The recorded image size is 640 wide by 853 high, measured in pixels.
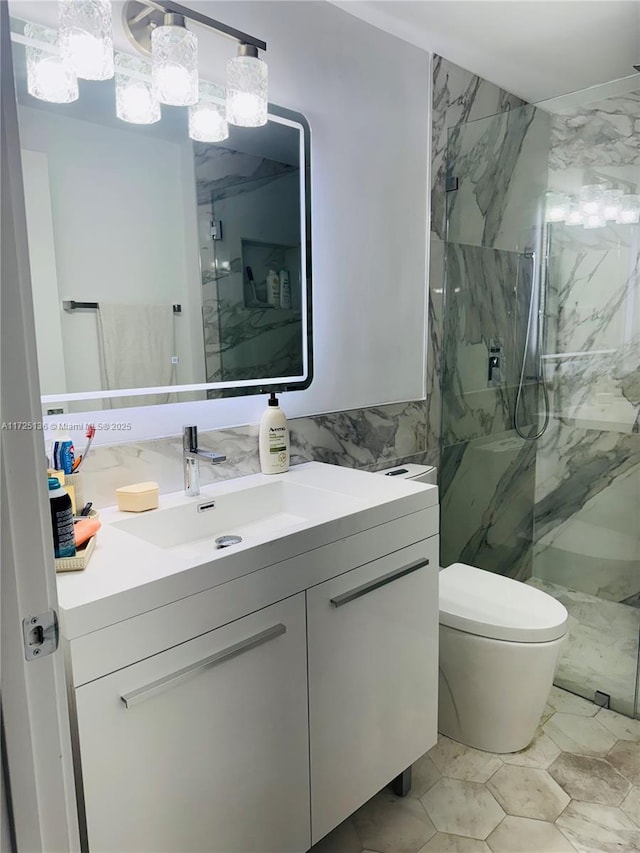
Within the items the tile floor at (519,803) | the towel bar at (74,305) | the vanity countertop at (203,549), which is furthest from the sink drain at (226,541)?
the tile floor at (519,803)

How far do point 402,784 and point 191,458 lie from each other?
1.12 m

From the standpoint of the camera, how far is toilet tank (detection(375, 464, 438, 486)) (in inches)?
83.3

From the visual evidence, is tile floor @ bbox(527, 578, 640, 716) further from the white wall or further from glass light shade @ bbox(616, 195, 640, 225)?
glass light shade @ bbox(616, 195, 640, 225)

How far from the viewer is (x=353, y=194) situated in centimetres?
200

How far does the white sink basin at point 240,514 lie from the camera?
1.41m

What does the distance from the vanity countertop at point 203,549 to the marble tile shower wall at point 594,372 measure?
49.4 inches

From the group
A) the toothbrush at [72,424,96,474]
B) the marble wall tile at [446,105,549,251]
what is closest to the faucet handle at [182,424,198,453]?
the toothbrush at [72,424,96,474]

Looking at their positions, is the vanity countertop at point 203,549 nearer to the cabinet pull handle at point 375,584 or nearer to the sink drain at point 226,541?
the sink drain at point 226,541

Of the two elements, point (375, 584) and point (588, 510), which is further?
point (588, 510)

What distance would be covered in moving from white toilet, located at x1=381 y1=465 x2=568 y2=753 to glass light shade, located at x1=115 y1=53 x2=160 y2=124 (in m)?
1.64

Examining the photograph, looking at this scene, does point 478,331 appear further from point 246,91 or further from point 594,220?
point 246,91

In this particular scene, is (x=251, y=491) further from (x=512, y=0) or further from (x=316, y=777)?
(x=512, y=0)

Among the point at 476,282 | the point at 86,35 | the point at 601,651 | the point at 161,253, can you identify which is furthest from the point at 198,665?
the point at 476,282

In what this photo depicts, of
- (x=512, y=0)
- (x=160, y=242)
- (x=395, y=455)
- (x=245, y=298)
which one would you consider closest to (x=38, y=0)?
(x=160, y=242)
